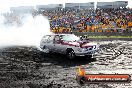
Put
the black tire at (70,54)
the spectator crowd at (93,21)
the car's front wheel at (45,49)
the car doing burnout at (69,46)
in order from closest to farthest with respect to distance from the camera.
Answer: the car doing burnout at (69,46) → the black tire at (70,54) → the car's front wheel at (45,49) → the spectator crowd at (93,21)

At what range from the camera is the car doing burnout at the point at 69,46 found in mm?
16172

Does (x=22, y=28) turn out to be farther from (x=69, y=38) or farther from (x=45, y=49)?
(x=69, y=38)

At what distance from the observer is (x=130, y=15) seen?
39000 mm

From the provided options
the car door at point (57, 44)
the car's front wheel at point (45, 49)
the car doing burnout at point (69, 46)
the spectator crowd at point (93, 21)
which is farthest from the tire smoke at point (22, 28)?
the car door at point (57, 44)

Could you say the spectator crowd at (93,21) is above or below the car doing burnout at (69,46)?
above

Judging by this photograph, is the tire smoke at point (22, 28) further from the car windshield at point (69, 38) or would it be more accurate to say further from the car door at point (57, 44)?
the car windshield at point (69, 38)

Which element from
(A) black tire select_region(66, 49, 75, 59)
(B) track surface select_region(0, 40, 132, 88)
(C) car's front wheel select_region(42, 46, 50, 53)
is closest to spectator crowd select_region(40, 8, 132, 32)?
(C) car's front wheel select_region(42, 46, 50, 53)

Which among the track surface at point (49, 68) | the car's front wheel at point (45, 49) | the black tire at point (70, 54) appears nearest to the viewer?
the track surface at point (49, 68)

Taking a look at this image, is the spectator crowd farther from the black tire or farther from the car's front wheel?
the black tire

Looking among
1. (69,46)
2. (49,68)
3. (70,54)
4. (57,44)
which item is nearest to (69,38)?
(57,44)

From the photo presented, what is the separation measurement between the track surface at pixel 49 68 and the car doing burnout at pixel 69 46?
0.44 m

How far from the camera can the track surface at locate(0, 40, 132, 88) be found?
426 inches

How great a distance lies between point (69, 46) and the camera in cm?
1662

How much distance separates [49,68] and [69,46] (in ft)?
9.80
